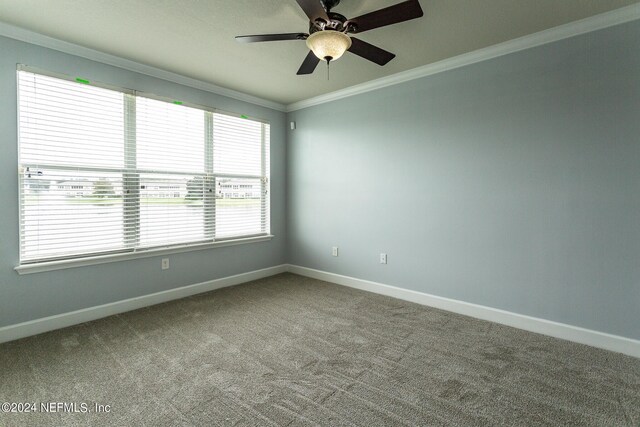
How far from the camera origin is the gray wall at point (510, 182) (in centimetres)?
242

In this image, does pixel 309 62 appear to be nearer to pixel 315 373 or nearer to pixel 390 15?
pixel 390 15

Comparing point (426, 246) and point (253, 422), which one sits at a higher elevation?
point (426, 246)

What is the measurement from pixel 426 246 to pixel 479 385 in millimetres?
1642

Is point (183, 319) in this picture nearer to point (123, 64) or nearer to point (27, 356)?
point (27, 356)

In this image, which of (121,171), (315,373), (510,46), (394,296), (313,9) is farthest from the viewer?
(394,296)

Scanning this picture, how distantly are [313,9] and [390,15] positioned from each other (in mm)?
475

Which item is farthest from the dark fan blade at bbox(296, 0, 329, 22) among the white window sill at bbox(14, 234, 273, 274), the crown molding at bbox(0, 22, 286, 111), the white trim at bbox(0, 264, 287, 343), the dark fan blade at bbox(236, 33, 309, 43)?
the white trim at bbox(0, 264, 287, 343)

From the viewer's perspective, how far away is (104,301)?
10.2 feet

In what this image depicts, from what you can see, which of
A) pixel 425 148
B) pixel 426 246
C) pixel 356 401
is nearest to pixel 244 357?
pixel 356 401

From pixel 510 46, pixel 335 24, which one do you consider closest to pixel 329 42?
pixel 335 24

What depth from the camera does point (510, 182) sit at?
9.50 ft

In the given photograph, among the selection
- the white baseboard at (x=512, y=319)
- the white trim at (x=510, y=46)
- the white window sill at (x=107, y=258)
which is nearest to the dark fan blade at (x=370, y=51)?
the white trim at (x=510, y=46)

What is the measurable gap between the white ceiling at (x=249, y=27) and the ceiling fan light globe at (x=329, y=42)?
1.36 feet

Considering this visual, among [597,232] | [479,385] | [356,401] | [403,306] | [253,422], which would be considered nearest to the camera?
[253,422]
